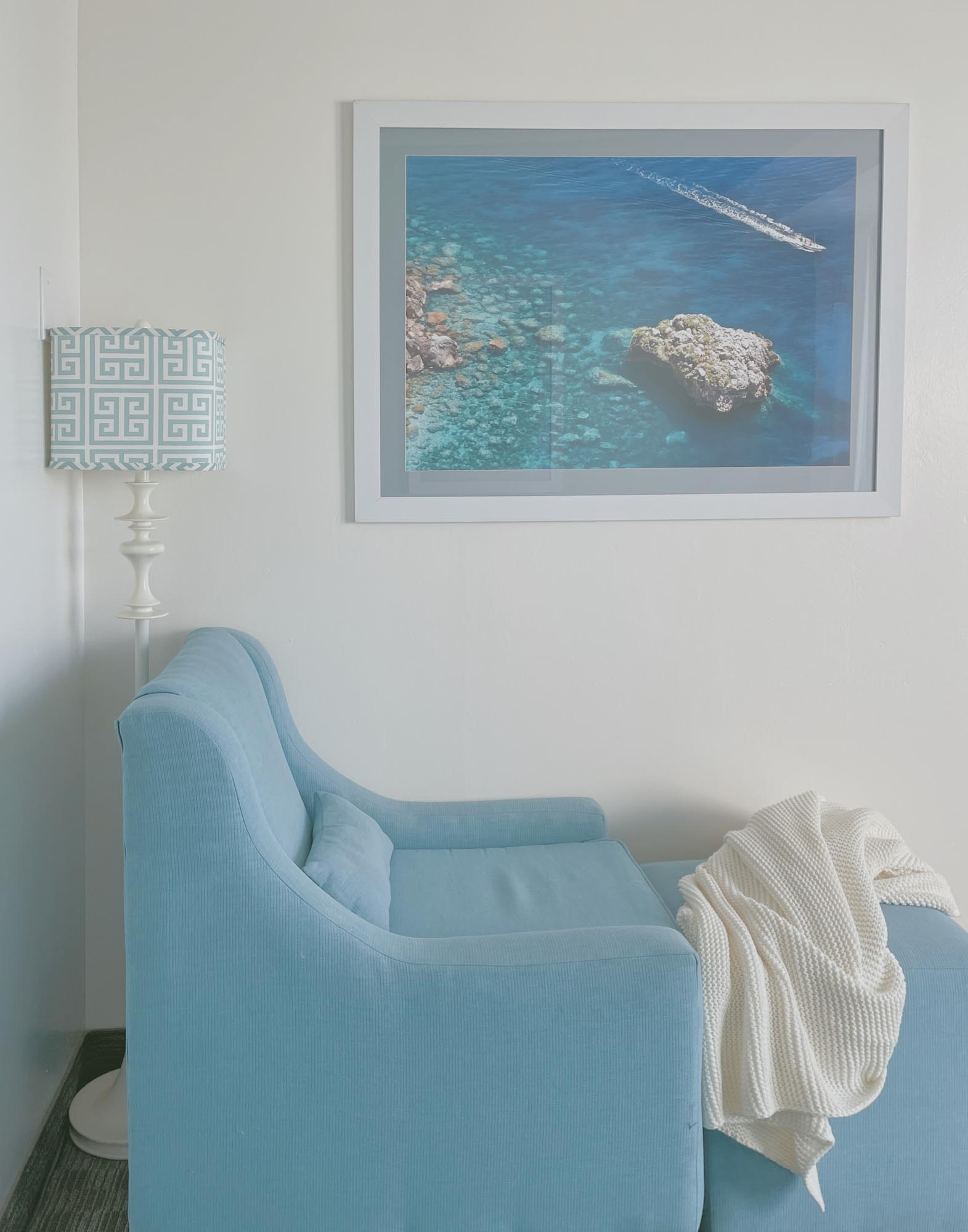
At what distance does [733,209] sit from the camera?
250 centimetres

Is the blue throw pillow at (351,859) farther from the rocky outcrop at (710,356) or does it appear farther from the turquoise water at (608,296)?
the rocky outcrop at (710,356)

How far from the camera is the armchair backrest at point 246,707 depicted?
69.1 inches

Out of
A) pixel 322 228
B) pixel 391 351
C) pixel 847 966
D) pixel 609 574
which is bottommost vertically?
pixel 847 966

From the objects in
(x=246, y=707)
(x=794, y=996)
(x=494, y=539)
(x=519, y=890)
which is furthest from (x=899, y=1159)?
(x=494, y=539)

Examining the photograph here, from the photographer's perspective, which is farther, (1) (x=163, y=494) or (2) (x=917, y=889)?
(1) (x=163, y=494)

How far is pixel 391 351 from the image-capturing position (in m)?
2.47

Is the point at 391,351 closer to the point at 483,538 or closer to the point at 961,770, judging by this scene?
the point at 483,538

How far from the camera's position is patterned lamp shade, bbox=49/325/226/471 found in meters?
2.11

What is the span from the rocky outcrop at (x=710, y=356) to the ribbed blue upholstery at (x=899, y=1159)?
1312 mm

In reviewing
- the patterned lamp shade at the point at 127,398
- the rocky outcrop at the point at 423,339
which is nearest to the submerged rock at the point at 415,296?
the rocky outcrop at the point at 423,339

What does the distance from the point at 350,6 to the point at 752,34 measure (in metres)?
0.90

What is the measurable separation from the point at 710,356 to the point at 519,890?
1280mm

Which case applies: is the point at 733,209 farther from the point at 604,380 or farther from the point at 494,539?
the point at 494,539

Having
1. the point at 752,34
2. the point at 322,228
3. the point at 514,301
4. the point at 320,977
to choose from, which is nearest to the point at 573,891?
the point at 320,977
